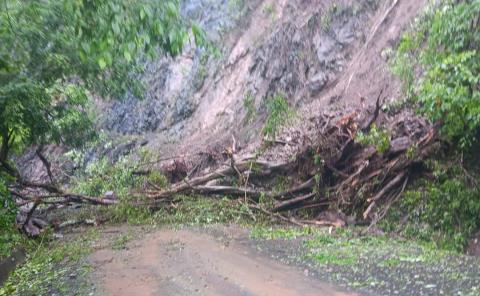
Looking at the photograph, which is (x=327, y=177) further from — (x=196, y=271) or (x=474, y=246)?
(x=196, y=271)

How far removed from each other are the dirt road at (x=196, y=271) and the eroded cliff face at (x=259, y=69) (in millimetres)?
5000

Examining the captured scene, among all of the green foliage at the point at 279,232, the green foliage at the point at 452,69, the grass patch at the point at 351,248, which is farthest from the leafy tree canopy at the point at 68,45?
the green foliage at the point at 452,69

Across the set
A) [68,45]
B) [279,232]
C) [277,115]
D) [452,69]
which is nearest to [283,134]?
[277,115]

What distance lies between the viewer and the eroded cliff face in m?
17.3

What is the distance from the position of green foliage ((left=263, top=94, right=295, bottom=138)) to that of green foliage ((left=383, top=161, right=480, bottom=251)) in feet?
17.3

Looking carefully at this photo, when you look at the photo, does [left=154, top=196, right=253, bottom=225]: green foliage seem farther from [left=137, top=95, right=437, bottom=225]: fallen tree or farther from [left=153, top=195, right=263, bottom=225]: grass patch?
[left=137, top=95, right=437, bottom=225]: fallen tree

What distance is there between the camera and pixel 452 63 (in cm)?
1071

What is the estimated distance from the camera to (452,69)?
10.8 metres

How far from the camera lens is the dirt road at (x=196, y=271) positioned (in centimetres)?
809

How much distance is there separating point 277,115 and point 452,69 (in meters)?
7.17

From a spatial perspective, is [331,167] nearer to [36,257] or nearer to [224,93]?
[36,257]

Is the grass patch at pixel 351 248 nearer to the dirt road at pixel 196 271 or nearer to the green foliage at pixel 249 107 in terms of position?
the dirt road at pixel 196 271

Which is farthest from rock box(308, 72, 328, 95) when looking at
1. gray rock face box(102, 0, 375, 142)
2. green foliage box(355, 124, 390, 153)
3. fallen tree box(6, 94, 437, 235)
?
green foliage box(355, 124, 390, 153)

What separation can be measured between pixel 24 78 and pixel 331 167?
682 cm
